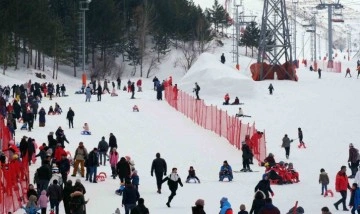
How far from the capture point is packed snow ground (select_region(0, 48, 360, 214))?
2047 centimetres

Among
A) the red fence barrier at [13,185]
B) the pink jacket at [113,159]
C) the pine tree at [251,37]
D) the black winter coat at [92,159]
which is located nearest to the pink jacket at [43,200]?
the red fence barrier at [13,185]

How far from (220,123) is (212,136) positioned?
998mm

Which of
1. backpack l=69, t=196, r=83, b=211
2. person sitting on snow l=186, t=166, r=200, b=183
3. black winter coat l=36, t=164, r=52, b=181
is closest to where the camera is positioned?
backpack l=69, t=196, r=83, b=211

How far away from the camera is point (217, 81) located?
163 feet

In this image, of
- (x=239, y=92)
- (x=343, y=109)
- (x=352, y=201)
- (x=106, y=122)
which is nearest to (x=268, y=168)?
(x=352, y=201)

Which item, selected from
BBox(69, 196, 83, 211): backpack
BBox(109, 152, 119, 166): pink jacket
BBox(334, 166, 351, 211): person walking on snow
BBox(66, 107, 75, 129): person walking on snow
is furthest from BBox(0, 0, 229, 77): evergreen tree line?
BBox(69, 196, 83, 211): backpack

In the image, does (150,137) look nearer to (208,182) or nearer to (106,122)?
(106,122)

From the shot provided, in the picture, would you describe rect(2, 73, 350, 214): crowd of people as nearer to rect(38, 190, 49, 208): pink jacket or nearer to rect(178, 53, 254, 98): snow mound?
rect(38, 190, 49, 208): pink jacket

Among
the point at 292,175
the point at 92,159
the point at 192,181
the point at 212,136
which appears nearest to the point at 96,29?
the point at 212,136

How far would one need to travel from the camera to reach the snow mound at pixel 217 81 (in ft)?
160

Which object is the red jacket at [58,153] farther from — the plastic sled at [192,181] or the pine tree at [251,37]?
the pine tree at [251,37]

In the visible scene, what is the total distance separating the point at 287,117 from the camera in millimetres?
39906

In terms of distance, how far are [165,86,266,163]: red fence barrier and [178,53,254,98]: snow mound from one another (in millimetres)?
4239

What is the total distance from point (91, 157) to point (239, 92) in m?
28.4
